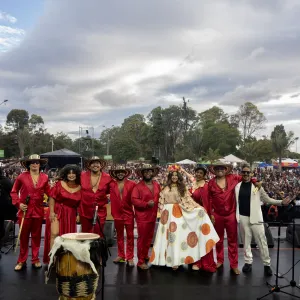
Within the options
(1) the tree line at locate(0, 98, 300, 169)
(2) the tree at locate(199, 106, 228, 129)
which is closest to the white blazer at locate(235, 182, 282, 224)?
(1) the tree line at locate(0, 98, 300, 169)

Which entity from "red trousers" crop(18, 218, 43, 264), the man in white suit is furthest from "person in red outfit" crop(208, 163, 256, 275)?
Result: "red trousers" crop(18, 218, 43, 264)

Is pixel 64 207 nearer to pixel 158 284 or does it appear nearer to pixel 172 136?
pixel 158 284

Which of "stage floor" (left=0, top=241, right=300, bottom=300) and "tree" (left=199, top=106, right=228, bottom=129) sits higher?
"tree" (left=199, top=106, right=228, bottom=129)

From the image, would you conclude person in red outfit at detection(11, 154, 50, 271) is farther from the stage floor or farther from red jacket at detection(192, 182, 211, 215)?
red jacket at detection(192, 182, 211, 215)

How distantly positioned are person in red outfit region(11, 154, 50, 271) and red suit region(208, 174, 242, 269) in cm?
241

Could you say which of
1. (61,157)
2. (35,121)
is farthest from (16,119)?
(61,157)

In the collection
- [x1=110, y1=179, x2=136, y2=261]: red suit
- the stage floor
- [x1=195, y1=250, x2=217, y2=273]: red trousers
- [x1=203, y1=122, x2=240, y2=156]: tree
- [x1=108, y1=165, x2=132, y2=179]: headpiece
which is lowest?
the stage floor

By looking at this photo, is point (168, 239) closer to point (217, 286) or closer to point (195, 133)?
point (217, 286)

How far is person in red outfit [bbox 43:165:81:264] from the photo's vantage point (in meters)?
4.58

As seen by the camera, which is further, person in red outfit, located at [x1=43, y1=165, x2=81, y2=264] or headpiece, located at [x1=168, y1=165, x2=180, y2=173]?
headpiece, located at [x1=168, y1=165, x2=180, y2=173]

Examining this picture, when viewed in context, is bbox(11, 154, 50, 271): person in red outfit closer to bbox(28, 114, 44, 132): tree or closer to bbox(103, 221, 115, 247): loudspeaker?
bbox(103, 221, 115, 247): loudspeaker

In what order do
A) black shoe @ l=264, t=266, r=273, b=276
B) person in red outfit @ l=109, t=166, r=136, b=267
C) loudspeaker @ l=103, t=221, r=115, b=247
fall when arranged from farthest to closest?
loudspeaker @ l=103, t=221, r=115, b=247 → person in red outfit @ l=109, t=166, r=136, b=267 → black shoe @ l=264, t=266, r=273, b=276

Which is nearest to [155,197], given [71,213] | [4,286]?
[71,213]

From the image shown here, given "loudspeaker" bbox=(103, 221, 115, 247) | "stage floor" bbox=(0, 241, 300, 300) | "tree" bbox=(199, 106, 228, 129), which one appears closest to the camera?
"stage floor" bbox=(0, 241, 300, 300)
